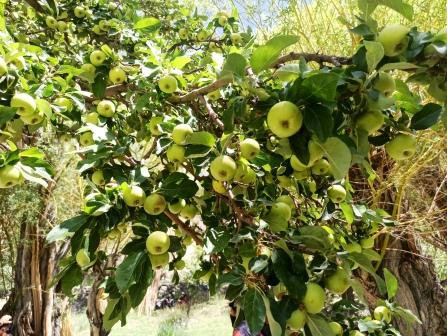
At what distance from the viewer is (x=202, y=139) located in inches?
33.5

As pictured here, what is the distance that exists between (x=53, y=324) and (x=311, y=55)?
4.46 metres

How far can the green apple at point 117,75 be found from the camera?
1251mm

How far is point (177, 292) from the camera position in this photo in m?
9.58

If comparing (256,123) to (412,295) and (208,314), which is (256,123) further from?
(208,314)

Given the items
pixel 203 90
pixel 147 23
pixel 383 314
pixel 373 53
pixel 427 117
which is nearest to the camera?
pixel 373 53

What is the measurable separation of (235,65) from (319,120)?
0.19 meters

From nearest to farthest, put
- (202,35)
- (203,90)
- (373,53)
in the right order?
1. (373,53)
2. (203,90)
3. (202,35)

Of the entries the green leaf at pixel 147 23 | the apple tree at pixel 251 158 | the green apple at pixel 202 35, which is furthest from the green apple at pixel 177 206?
the green apple at pixel 202 35

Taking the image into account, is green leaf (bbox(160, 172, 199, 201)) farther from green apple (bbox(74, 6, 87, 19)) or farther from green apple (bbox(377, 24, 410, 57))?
green apple (bbox(74, 6, 87, 19))

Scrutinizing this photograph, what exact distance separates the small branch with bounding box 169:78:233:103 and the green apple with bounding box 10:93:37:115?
0.35 meters

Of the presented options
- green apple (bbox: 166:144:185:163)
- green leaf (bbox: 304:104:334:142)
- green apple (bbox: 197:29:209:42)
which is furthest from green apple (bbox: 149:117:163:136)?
green apple (bbox: 197:29:209:42)

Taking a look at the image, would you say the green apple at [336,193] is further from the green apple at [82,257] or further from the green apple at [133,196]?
the green apple at [82,257]

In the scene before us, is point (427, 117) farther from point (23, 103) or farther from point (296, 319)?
point (23, 103)

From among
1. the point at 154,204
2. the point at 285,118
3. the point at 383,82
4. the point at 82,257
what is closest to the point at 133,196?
the point at 154,204
